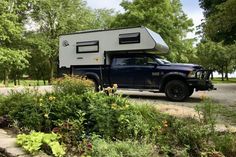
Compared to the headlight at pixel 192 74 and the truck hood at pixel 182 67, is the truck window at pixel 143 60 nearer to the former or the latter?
the truck hood at pixel 182 67

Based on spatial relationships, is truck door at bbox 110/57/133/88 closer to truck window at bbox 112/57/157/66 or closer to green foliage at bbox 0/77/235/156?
truck window at bbox 112/57/157/66

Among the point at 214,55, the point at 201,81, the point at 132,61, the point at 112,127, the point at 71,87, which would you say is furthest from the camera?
the point at 214,55

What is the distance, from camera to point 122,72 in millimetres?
13281

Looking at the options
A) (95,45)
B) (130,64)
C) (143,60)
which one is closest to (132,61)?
(130,64)

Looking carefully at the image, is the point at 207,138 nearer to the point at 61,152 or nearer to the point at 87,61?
the point at 61,152

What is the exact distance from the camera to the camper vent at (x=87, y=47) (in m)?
14.1

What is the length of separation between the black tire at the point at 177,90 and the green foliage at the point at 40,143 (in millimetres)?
7945

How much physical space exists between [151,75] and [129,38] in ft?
5.68

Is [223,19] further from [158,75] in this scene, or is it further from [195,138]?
[195,138]

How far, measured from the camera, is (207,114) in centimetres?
486

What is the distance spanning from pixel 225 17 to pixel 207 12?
39.0 feet

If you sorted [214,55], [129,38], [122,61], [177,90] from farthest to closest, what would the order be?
[214,55]
[122,61]
[129,38]
[177,90]

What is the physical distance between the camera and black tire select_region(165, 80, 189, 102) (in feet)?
39.2

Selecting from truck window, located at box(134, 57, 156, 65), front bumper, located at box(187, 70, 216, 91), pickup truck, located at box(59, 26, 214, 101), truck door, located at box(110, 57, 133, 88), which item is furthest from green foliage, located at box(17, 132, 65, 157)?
truck door, located at box(110, 57, 133, 88)
